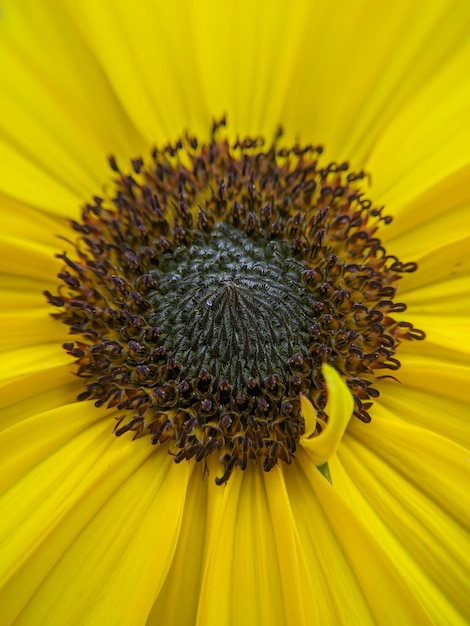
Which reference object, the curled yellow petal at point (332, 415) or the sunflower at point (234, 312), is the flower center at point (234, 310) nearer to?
the sunflower at point (234, 312)

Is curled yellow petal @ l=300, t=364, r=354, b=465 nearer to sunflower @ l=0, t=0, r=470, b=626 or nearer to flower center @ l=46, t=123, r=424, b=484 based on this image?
sunflower @ l=0, t=0, r=470, b=626

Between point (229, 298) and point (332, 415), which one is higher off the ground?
point (229, 298)

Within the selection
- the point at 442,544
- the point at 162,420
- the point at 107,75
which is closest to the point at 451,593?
the point at 442,544

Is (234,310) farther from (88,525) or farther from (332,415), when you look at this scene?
(88,525)

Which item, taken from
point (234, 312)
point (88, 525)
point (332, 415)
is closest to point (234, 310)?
point (234, 312)

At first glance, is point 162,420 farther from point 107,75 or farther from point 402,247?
point 107,75

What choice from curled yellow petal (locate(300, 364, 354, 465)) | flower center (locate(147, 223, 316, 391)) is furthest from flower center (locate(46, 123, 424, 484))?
curled yellow petal (locate(300, 364, 354, 465))

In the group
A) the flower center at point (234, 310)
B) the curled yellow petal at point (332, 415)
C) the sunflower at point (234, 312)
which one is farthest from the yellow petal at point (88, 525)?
the curled yellow petal at point (332, 415)
